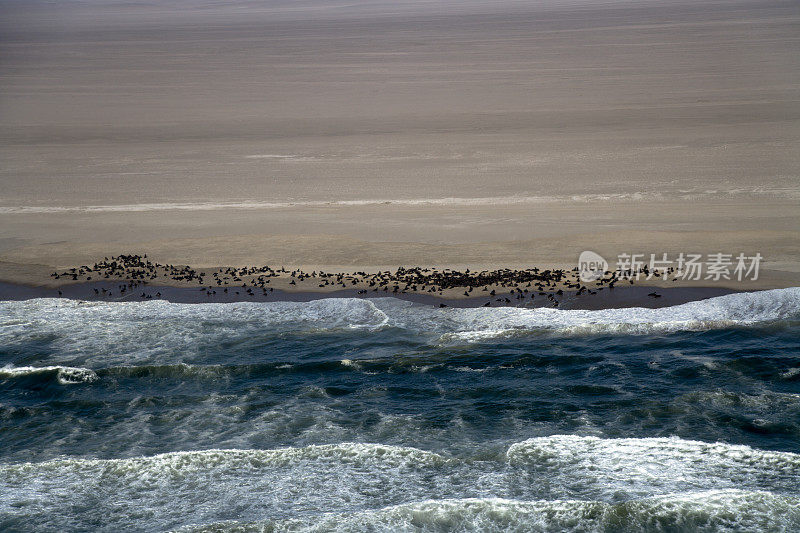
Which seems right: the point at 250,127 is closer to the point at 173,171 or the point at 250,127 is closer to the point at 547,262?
the point at 173,171

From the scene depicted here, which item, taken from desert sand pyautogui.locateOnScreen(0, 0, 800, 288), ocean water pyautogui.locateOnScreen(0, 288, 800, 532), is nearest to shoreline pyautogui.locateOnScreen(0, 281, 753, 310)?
ocean water pyautogui.locateOnScreen(0, 288, 800, 532)

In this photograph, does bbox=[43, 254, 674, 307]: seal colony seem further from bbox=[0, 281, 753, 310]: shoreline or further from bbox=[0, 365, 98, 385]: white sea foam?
bbox=[0, 365, 98, 385]: white sea foam

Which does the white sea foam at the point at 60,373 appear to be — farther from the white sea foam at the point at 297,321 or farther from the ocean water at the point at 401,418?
the white sea foam at the point at 297,321

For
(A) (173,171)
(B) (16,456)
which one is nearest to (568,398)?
(B) (16,456)

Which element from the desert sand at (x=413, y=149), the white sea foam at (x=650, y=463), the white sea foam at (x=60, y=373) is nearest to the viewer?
the white sea foam at (x=650, y=463)

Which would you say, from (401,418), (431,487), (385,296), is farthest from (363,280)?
(431,487)

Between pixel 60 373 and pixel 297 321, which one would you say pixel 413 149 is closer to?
pixel 297 321

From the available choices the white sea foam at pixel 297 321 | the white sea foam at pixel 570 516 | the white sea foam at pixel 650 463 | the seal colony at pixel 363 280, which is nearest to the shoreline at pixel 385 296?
the seal colony at pixel 363 280
